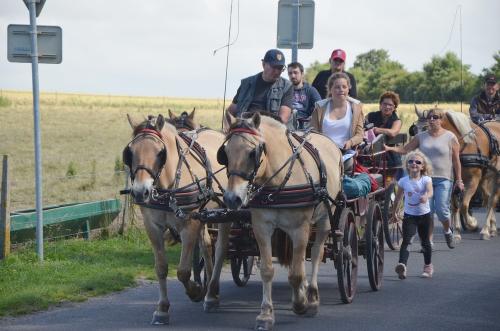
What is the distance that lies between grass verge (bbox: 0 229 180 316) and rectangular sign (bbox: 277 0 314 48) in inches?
133

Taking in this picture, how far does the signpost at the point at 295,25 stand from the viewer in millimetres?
15016

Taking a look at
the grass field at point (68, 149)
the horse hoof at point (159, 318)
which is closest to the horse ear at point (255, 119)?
the horse hoof at point (159, 318)

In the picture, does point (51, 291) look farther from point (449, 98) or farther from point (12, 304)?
point (449, 98)

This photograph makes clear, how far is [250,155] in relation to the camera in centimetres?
841

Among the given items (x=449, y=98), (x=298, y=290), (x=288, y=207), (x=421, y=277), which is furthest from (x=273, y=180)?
(x=449, y=98)

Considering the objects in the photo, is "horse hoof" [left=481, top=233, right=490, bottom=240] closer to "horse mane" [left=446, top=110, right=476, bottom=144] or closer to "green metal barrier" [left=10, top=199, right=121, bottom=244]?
"horse mane" [left=446, top=110, right=476, bottom=144]

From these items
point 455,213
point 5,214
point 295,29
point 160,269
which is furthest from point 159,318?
point 455,213

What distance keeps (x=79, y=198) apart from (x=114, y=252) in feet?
28.9

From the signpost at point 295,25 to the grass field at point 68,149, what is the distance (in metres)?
3.87

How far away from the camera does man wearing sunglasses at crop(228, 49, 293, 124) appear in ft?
35.5

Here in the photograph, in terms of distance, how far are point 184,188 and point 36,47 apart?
13.3 ft

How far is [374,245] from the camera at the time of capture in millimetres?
11086

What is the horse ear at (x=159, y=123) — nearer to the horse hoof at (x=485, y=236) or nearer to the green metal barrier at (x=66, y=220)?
the green metal barrier at (x=66, y=220)

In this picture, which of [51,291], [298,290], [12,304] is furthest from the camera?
[51,291]
